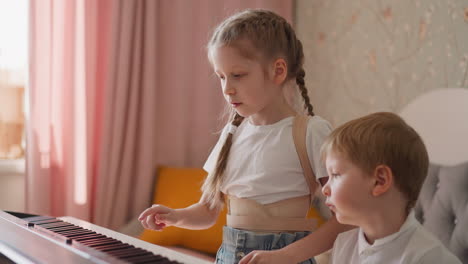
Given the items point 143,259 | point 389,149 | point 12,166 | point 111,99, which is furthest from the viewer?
point 111,99

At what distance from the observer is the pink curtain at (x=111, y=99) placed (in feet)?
8.45

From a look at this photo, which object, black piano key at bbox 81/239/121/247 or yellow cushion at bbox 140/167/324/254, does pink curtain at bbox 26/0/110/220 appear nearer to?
yellow cushion at bbox 140/167/324/254

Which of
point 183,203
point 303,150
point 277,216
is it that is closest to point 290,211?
point 277,216

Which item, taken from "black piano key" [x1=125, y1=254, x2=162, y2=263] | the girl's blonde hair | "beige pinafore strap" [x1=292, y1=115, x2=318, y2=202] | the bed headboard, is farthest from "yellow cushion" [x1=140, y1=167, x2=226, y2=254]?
"black piano key" [x1=125, y1=254, x2=162, y2=263]

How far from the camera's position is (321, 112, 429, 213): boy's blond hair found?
3.19ft

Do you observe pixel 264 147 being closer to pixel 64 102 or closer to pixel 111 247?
pixel 111 247

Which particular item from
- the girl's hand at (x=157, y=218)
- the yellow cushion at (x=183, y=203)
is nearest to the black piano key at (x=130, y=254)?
the girl's hand at (x=157, y=218)

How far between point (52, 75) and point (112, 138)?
42 centimetres

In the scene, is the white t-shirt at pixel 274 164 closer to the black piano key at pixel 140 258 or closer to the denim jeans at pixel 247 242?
the denim jeans at pixel 247 242

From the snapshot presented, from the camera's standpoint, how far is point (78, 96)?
8.75 ft

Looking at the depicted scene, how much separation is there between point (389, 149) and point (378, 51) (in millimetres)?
1782

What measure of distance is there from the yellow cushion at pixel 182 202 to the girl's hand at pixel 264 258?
1.57 m

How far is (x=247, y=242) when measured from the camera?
1.15m

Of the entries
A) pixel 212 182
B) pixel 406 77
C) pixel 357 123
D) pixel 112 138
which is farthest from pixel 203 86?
pixel 357 123
